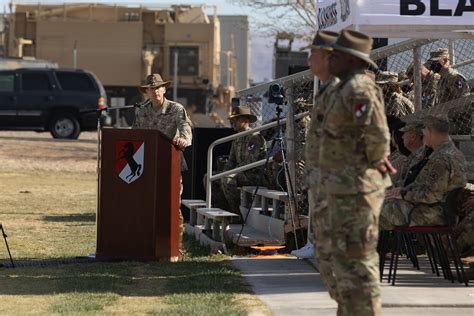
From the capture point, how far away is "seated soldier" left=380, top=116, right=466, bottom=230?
8367 millimetres

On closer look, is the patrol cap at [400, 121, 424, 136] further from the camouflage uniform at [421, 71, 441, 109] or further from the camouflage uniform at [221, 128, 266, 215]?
the camouflage uniform at [221, 128, 266, 215]

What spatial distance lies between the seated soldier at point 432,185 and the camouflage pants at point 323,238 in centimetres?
233

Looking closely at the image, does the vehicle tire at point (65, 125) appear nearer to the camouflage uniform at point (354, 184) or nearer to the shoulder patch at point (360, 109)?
the camouflage uniform at point (354, 184)

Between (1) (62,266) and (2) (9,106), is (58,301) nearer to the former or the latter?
(1) (62,266)

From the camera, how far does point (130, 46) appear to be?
39.4m

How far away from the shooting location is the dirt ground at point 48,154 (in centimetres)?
2453

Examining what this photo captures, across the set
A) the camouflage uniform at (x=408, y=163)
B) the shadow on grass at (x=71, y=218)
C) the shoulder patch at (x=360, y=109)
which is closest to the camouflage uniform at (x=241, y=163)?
the shadow on grass at (x=71, y=218)

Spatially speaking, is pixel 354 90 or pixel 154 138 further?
pixel 154 138

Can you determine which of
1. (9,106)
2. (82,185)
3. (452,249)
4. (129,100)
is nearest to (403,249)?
(452,249)

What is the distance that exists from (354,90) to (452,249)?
3.12 metres

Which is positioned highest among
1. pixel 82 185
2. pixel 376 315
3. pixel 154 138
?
pixel 154 138

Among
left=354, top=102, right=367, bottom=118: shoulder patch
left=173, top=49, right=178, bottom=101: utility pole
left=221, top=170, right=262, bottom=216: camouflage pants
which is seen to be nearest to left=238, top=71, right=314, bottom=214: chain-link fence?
left=221, top=170, right=262, bottom=216: camouflage pants

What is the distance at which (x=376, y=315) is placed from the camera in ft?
19.5

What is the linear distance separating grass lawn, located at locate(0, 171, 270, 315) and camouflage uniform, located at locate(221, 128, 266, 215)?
1.02m
